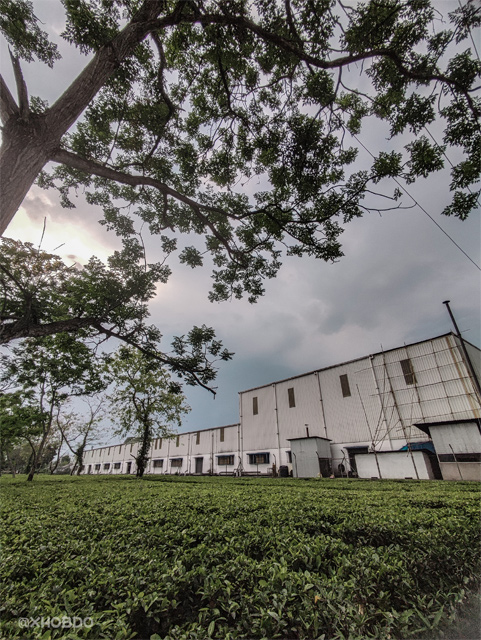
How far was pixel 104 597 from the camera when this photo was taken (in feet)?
6.60

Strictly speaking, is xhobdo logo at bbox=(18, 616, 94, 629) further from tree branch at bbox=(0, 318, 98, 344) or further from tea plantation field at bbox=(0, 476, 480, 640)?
tree branch at bbox=(0, 318, 98, 344)

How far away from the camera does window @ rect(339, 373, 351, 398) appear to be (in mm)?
24248

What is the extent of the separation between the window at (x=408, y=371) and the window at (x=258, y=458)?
16310mm

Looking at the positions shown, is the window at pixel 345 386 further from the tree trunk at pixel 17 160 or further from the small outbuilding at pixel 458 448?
the tree trunk at pixel 17 160

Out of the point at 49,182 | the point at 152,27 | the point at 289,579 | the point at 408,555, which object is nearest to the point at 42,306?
the point at 49,182

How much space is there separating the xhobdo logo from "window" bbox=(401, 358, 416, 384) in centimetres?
2468

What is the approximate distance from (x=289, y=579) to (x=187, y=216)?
28.4 feet

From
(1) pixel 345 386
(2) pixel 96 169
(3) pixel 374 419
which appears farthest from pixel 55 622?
(1) pixel 345 386

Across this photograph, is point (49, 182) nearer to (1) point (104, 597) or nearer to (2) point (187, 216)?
(2) point (187, 216)

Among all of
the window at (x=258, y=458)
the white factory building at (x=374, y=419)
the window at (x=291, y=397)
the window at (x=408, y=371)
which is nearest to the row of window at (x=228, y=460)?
the window at (x=258, y=458)

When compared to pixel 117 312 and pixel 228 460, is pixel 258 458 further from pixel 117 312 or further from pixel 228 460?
pixel 117 312

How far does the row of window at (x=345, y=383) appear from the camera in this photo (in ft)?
69.9

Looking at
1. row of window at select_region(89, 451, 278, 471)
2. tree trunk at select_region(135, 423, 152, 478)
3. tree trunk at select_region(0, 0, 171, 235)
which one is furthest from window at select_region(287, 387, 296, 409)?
tree trunk at select_region(0, 0, 171, 235)

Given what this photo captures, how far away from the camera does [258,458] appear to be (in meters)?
29.2
